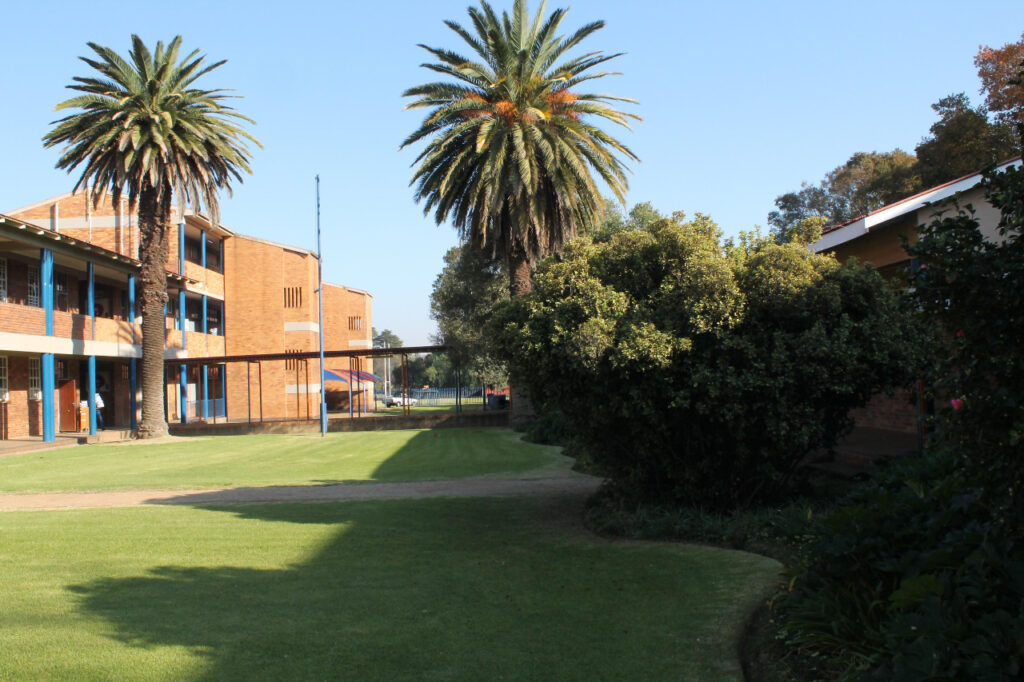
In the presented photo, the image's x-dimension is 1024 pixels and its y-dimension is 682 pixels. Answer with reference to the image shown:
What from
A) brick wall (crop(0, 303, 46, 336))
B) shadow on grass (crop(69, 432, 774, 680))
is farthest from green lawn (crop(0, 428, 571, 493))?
shadow on grass (crop(69, 432, 774, 680))

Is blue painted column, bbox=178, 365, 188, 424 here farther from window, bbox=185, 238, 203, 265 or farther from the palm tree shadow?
the palm tree shadow

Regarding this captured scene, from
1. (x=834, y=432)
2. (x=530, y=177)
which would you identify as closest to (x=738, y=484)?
(x=834, y=432)

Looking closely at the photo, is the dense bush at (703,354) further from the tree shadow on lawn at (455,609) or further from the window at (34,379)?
the window at (34,379)

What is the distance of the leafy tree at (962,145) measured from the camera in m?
30.2

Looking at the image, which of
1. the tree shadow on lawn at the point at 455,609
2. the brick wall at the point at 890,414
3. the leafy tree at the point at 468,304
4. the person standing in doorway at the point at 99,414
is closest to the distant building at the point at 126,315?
the person standing in doorway at the point at 99,414

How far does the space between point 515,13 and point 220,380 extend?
32.2m

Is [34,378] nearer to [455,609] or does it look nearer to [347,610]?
[347,610]

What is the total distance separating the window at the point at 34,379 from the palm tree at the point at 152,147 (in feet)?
16.6

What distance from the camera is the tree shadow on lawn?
16.7 ft

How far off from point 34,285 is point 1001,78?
128 ft

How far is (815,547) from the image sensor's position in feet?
17.5

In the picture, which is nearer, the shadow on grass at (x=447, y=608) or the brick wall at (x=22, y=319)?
the shadow on grass at (x=447, y=608)

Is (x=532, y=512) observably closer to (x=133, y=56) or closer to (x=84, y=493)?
(x=84, y=493)

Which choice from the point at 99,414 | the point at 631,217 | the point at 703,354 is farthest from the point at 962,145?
the point at 99,414
